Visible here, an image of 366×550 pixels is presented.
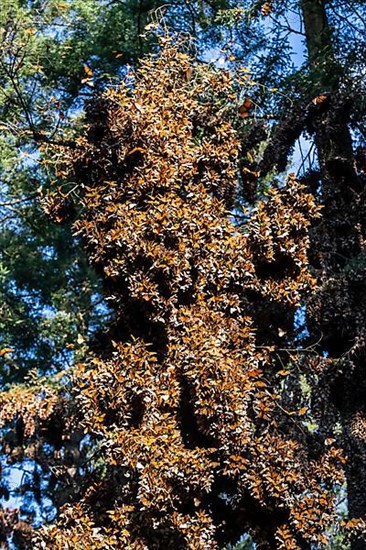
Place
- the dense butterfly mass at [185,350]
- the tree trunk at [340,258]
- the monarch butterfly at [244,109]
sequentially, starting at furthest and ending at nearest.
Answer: the monarch butterfly at [244,109]
the tree trunk at [340,258]
the dense butterfly mass at [185,350]

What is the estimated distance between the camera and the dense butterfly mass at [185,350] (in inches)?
193

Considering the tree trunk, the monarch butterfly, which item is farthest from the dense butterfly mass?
the monarch butterfly

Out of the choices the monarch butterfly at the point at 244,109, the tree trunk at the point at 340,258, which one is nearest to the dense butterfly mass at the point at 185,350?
the tree trunk at the point at 340,258

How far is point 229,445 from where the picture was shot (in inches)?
196

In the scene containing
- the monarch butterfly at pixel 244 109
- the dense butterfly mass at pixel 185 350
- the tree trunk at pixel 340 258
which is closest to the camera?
the dense butterfly mass at pixel 185 350

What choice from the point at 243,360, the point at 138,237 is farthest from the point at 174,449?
the point at 138,237

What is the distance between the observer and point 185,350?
520 cm

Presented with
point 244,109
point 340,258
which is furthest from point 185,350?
point 244,109

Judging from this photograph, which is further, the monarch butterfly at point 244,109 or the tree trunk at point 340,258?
the monarch butterfly at point 244,109

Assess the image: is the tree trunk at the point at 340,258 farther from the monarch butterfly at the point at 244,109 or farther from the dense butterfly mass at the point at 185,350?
the monarch butterfly at the point at 244,109

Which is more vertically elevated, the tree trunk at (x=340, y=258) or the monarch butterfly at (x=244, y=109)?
the monarch butterfly at (x=244, y=109)

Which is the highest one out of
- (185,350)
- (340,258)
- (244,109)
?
(244,109)

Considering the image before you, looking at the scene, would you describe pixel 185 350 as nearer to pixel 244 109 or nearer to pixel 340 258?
pixel 340 258

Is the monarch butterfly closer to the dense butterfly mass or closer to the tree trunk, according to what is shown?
the tree trunk
